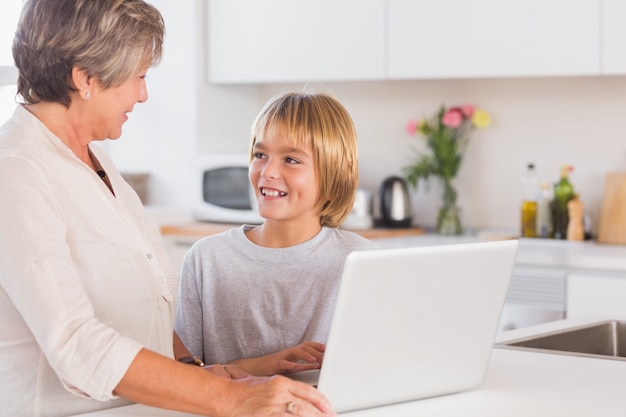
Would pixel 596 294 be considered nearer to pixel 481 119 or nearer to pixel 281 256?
pixel 481 119

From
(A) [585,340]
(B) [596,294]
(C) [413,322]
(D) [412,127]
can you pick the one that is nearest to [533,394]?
(C) [413,322]

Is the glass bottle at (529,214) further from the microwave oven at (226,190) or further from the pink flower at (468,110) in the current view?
the microwave oven at (226,190)

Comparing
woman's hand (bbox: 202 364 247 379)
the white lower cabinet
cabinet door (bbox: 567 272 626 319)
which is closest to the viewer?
woman's hand (bbox: 202 364 247 379)

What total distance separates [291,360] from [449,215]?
2369 mm

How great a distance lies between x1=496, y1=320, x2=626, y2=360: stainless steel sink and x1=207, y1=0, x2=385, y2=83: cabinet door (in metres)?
1.88

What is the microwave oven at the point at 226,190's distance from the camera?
13.3 ft

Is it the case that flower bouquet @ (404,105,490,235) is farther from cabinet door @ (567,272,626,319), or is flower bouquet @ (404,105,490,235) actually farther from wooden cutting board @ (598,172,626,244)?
cabinet door @ (567,272,626,319)

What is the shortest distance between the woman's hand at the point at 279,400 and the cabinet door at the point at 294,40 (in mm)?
2687

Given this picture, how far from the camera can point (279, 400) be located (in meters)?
→ 1.29

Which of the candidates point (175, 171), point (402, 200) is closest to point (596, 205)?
point (402, 200)

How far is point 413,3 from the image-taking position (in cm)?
376

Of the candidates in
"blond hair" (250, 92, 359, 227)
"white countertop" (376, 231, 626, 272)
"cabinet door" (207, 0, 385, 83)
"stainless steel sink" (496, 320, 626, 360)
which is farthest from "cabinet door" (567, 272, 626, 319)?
"blond hair" (250, 92, 359, 227)

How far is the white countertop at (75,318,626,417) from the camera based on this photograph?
143 cm

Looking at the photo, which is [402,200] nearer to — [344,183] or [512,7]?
[512,7]
